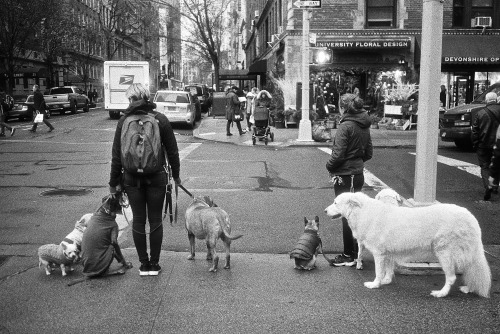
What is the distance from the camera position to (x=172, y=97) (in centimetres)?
2641

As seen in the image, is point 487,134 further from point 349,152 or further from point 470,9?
point 470,9

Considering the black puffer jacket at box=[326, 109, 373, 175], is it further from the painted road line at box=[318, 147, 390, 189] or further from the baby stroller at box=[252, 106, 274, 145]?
the baby stroller at box=[252, 106, 274, 145]

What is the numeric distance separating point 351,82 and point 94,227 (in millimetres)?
23235

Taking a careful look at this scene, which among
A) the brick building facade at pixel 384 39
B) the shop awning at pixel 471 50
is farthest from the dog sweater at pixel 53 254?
the shop awning at pixel 471 50

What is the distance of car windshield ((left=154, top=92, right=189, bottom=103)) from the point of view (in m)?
26.3

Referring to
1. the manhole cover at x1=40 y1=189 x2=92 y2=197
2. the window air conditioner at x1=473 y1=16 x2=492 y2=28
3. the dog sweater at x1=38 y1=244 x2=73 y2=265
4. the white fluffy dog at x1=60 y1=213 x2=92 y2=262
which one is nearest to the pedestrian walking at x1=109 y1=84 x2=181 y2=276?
the white fluffy dog at x1=60 y1=213 x2=92 y2=262

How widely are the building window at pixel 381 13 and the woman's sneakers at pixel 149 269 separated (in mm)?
23331

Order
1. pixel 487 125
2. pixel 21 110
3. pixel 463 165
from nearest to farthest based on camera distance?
1. pixel 487 125
2. pixel 463 165
3. pixel 21 110

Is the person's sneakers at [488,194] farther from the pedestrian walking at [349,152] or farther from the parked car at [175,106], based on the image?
the parked car at [175,106]

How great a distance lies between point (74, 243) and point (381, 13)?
23933mm

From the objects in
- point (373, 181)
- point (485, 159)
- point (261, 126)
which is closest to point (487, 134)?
point (485, 159)

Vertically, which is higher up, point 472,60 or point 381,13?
point 381,13

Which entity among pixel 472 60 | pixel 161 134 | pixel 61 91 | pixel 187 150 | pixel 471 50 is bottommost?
pixel 187 150

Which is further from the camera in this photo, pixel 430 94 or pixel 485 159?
pixel 485 159
